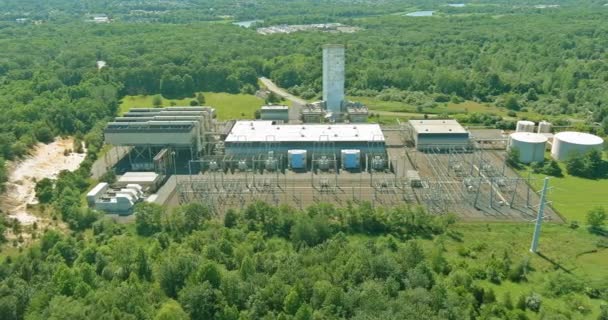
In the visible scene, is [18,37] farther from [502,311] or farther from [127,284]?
[502,311]

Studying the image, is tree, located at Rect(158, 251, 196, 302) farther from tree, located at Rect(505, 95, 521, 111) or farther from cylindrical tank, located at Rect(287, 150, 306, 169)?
tree, located at Rect(505, 95, 521, 111)

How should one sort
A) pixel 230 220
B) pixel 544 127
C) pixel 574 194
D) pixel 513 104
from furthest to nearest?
1. pixel 513 104
2. pixel 544 127
3. pixel 574 194
4. pixel 230 220

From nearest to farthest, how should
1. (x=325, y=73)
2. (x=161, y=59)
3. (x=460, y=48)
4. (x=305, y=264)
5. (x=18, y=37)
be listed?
1. (x=305, y=264)
2. (x=325, y=73)
3. (x=161, y=59)
4. (x=460, y=48)
5. (x=18, y=37)

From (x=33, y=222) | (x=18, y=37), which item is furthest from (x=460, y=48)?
(x=18, y=37)

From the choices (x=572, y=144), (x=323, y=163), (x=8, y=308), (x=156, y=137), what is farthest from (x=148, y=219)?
(x=572, y=144)

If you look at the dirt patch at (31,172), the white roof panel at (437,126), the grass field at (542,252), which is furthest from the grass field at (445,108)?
the dirt patch at (31,172)

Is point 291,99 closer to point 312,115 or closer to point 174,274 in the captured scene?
point 312,115

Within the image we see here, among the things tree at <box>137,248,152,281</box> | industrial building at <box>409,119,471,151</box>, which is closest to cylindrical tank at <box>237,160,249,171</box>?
industrial building at <box>409,119,471,151</box>

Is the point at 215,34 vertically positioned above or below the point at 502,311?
above
